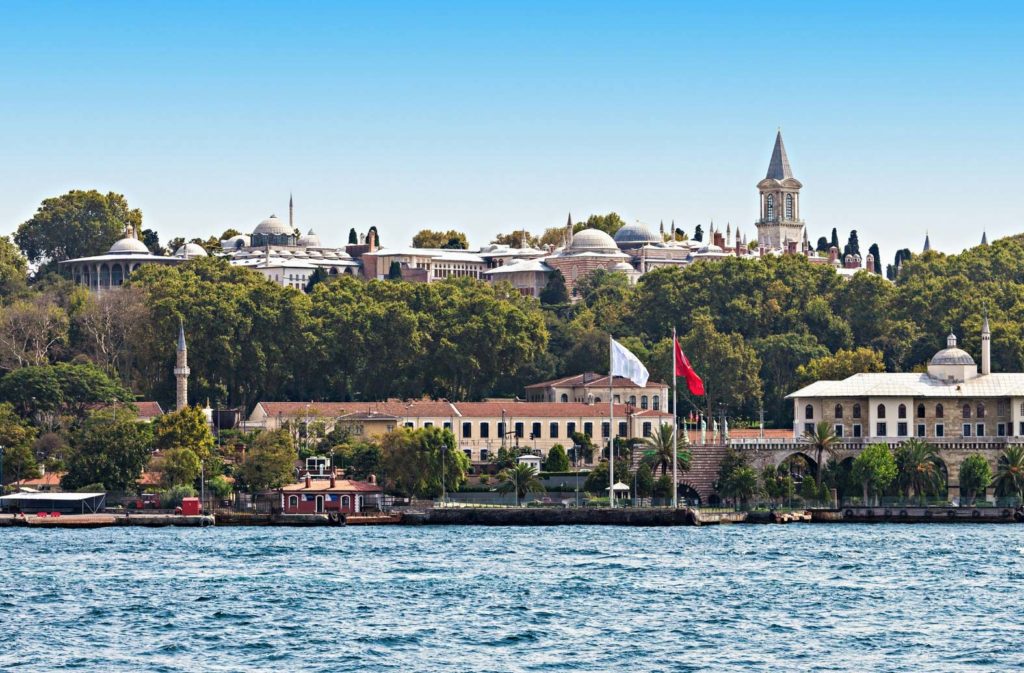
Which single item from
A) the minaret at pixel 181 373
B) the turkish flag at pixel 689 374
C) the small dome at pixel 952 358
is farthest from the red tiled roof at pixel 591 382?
the turkish flag at pixel 689 374

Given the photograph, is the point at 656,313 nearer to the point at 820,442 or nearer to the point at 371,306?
the point at 371,306

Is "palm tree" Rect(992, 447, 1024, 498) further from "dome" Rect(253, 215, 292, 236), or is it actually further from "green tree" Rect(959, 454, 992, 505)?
"dome" Rect(253, 215, 292, 236)

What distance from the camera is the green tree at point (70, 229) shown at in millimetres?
163250

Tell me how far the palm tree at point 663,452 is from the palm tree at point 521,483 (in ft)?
14.1

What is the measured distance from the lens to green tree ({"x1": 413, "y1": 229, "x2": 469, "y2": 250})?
189 metres

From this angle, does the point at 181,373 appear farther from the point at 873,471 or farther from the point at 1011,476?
the point at 1011,476

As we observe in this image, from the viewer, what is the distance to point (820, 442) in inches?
3760

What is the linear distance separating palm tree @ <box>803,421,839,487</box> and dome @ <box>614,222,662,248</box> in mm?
83474

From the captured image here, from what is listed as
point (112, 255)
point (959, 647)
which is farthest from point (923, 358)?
point (959, 647)

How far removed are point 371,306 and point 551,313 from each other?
81.3 feet

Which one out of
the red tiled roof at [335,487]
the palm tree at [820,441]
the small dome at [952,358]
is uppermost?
the small dome at [952,358]

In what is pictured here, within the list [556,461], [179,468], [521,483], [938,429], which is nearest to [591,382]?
[556,461]

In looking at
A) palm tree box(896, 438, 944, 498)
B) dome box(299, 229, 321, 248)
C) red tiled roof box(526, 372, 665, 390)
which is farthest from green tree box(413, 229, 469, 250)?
palm tree box(896, 438, 944, 498)

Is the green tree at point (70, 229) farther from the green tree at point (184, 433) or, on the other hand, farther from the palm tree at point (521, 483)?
the palm tree at point (521, 483)
